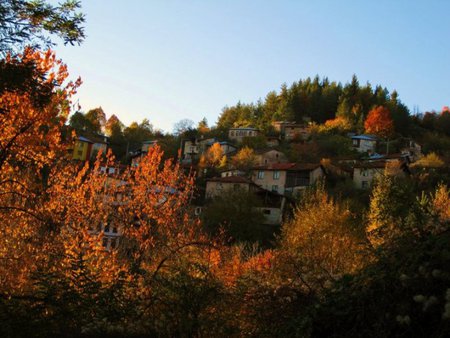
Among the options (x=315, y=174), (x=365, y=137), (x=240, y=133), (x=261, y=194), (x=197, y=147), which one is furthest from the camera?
(x=240, y=133)

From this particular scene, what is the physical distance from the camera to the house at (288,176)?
189 ft

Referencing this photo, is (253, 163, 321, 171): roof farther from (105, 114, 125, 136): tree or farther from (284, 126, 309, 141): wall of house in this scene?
(105, 114, 125, 136): tree

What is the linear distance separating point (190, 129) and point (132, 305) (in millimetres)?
84275

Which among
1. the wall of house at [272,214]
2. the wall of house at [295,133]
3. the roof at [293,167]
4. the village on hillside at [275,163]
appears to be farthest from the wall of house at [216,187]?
the wall of house at [295,133]

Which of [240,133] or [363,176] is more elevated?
[240,133]

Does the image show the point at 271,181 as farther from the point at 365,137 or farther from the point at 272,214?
the point at 365,137

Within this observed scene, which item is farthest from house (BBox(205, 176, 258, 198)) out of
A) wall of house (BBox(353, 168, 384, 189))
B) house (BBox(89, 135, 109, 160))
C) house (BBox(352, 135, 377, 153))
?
house (BBox(352, 135, 377, 153))

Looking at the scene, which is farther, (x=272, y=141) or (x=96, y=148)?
(x=272, y=141)

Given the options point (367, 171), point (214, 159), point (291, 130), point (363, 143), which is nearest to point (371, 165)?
point (367, 171)

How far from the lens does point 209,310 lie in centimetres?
844

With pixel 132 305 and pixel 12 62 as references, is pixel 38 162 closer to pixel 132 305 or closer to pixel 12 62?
pixel 12 62

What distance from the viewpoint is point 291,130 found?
291 feet

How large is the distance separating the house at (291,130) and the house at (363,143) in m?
9.29

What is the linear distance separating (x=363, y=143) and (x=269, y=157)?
15847mm
